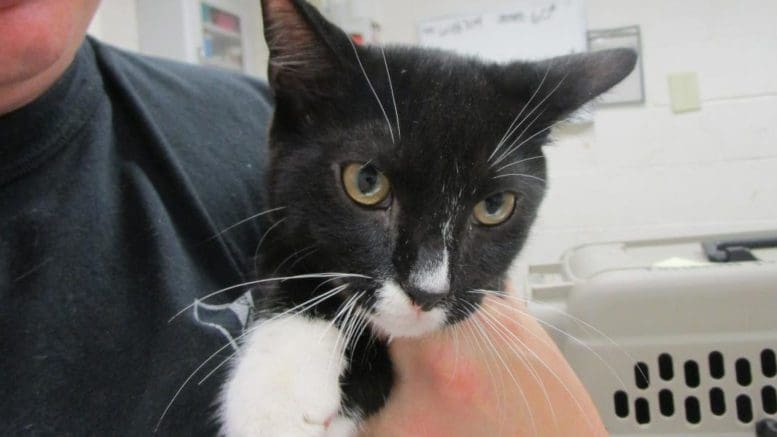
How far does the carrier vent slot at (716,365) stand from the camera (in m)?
1.05

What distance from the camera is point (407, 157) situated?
2.28 feet

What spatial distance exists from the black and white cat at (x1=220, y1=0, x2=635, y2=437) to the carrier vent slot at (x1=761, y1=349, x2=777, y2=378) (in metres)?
0.56

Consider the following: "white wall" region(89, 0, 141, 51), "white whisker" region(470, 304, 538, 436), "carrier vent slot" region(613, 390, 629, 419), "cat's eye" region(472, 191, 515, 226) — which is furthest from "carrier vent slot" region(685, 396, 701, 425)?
"white wall" region(89, 0, 141, 51)

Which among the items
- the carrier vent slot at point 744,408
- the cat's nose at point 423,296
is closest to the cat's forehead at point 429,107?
the cat's nose at point 423,296

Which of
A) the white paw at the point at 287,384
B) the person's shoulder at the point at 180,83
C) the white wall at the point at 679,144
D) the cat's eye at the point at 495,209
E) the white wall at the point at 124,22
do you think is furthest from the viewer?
the white wall at the point at 679,144

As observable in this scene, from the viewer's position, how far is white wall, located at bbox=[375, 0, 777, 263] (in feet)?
7.38

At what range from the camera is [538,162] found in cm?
86

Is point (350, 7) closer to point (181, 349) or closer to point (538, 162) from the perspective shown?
point (538, 162)

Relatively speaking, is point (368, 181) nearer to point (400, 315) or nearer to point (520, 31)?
point (400, 315)

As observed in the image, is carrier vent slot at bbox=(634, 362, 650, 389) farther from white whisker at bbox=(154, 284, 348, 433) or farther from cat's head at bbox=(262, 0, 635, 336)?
white whisker at bbox=(154, 284, 348, 433)

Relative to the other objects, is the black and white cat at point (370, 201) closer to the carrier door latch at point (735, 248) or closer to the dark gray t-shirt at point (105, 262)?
the dark gray t-shirt at point (105, 262)

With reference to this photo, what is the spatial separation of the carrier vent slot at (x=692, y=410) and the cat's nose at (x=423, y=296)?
26.8 inches

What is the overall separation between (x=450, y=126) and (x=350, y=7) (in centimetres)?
194

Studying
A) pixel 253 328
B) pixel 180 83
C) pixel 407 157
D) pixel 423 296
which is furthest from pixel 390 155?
pixel 180 83
